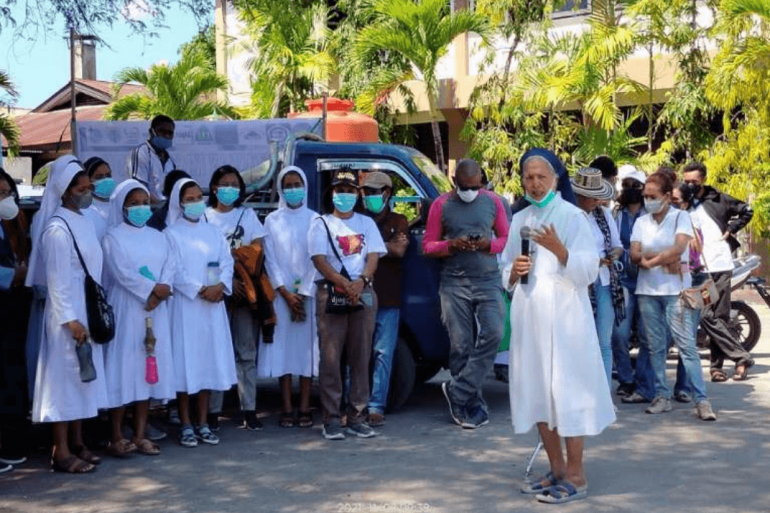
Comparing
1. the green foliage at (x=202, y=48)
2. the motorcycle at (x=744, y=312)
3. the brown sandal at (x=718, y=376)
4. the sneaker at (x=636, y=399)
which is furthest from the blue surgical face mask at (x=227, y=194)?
the green foliage at (x=202, y=48)

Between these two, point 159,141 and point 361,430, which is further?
point 159,141

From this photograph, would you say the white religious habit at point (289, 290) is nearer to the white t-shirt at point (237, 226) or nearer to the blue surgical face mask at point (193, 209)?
the white t-shirt at point (237, 226)

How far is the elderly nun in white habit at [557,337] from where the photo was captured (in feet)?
22.0

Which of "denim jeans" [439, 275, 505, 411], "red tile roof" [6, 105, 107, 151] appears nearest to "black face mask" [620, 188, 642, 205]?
"denim jeans" [439, 275, 505, 411]

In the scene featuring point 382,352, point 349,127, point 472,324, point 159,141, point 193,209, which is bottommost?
point 382,352

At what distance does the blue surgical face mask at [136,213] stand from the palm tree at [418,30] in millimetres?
10939

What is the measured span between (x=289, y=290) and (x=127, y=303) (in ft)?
4.53

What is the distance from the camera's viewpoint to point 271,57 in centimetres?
2188


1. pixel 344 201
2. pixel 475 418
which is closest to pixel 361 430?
pixel 475 418

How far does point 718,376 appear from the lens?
36.6 ft

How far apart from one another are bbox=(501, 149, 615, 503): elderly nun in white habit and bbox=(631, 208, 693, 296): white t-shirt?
2.89 meters

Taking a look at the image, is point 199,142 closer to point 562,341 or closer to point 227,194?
point 227,194

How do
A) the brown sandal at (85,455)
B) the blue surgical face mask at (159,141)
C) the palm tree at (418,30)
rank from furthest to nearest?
the palm tree at (418,30)
the blue surgical face mask at (159,141)
the brown sandal at (85,455)

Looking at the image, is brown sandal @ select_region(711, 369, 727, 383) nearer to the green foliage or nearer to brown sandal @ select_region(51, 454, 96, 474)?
brown sandal @ select_region(51, 454, 96, 474)
